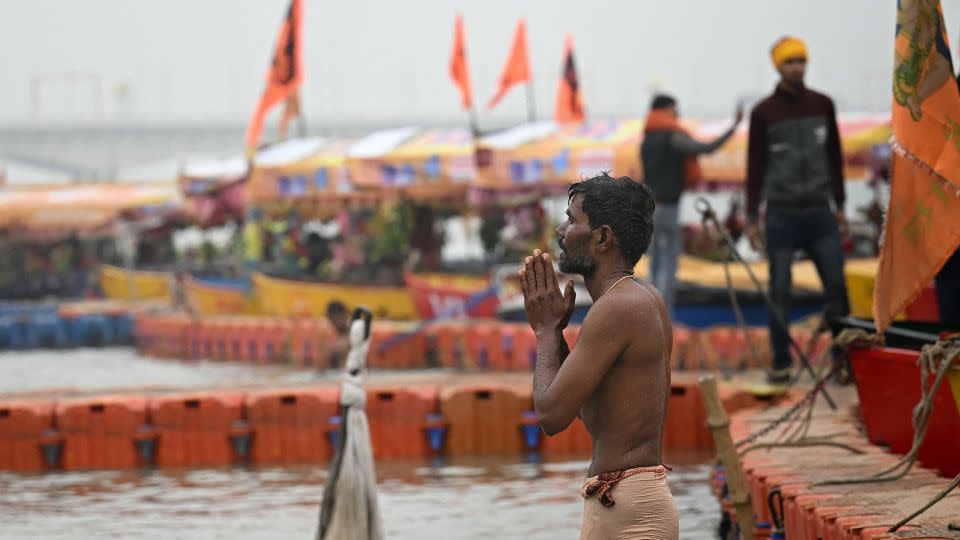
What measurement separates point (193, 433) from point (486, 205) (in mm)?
16921

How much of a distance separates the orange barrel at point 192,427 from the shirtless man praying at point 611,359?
32.9ft

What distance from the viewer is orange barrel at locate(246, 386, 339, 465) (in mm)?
14703

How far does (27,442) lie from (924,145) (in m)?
9.30

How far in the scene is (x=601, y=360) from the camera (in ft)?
16.1

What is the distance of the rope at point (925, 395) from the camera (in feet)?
22.2

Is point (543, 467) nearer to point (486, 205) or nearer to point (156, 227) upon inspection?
point (486, 205)

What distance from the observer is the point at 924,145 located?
297 inches

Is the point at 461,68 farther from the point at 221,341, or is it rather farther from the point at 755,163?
the point at 755,163

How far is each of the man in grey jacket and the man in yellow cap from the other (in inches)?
133

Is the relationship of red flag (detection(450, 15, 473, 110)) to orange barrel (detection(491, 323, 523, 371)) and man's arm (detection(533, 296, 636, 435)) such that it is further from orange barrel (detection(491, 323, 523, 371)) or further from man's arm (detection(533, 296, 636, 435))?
man's arm (detection(533, 296, 636, 435))

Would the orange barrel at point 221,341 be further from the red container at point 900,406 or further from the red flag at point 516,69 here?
the red container at point 900,406

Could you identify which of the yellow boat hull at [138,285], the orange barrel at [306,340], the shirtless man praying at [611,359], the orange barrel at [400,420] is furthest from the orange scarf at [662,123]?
the yellow boat hull at [138,285]

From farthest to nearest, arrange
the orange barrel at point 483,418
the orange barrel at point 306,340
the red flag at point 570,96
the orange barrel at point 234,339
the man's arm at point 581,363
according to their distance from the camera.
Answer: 1. the red flag at point 570,96
2. the orange barrel at point 234,339
3. the orange barrel at point 306,340
4. the orange barrel at point 483,418
5. the man's arm at point 581,363

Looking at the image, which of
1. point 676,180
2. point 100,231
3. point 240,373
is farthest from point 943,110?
point 100,231
